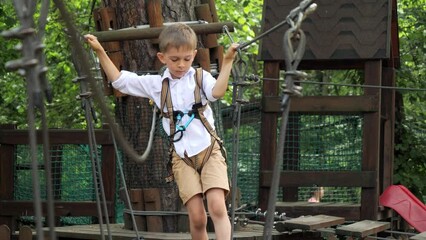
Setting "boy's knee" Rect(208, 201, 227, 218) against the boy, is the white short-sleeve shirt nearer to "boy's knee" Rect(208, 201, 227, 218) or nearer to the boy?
the boy

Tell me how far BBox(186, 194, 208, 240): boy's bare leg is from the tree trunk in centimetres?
171

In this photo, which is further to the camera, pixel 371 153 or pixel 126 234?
pixel 371 153

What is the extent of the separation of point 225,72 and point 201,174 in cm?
67

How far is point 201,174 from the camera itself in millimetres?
5336

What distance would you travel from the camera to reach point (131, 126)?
7258 mm

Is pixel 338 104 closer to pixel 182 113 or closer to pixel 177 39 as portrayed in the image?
pixel 182 113

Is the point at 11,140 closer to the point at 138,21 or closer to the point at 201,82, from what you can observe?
the point at 138,21

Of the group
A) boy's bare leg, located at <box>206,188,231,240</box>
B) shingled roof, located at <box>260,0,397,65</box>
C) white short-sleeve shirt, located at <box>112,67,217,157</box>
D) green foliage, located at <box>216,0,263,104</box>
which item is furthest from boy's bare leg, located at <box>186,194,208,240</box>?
green foliage, located at <box>216,0,263,104</box>

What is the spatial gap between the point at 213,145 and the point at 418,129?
5704 mm

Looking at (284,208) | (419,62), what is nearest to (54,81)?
(419,62)

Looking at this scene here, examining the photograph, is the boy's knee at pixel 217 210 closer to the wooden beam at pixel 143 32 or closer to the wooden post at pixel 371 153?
the wooden beam at pixel 143 32

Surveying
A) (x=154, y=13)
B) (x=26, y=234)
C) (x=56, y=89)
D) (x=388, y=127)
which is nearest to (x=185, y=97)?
(x=154, y=13)

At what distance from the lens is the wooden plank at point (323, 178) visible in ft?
27.7

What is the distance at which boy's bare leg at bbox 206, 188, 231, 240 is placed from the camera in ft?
17.1
